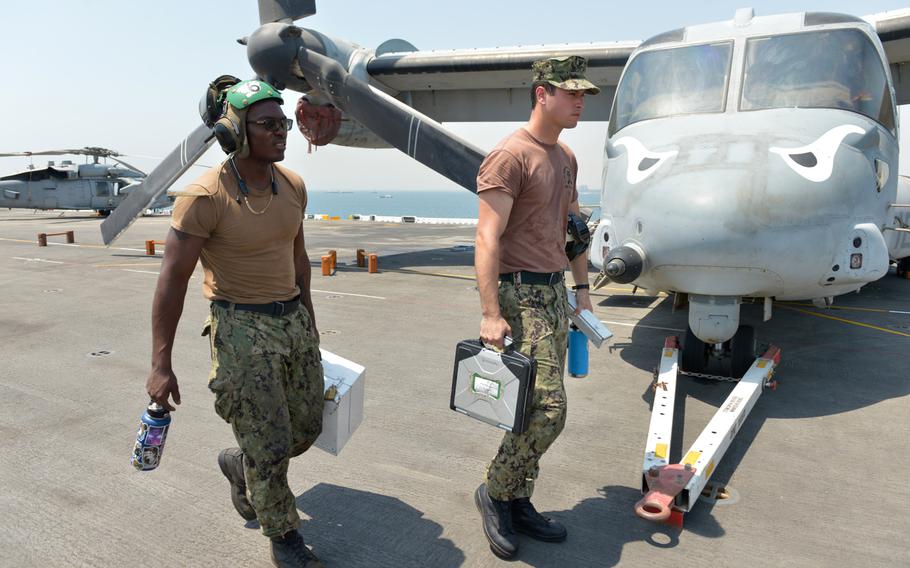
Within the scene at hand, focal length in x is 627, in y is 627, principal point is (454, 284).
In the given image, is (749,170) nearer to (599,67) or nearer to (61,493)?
(61,493)

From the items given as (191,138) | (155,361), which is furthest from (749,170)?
(191,138)

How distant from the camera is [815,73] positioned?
483 cm

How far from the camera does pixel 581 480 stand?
353cm

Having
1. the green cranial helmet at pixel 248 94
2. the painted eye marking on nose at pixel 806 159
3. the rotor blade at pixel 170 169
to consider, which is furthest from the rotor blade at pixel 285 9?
the green cranial helmet at pixel 248 94

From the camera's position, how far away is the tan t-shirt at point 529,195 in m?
2.78

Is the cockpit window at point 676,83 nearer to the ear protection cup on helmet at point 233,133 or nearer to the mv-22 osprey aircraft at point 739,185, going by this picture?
the mv-22 osprey aircraft at point 739,185

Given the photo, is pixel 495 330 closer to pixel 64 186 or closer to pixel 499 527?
pixel 499 527

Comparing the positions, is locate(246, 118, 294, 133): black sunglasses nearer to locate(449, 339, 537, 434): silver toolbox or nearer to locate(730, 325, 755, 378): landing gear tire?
locate(449, 339, 537, 434): silver toolbox

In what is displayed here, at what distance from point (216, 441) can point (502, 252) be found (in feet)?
7.90

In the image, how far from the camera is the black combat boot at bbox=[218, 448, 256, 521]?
2951 millimetres

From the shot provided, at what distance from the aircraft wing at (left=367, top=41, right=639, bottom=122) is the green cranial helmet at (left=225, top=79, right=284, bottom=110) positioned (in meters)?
8.64

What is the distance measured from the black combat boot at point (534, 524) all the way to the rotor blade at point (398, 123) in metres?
6.99

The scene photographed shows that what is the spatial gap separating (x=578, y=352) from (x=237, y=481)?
1.82 m

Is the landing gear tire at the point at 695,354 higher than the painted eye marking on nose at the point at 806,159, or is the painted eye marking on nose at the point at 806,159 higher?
the painted eye marking on nose at the point at 806,159
